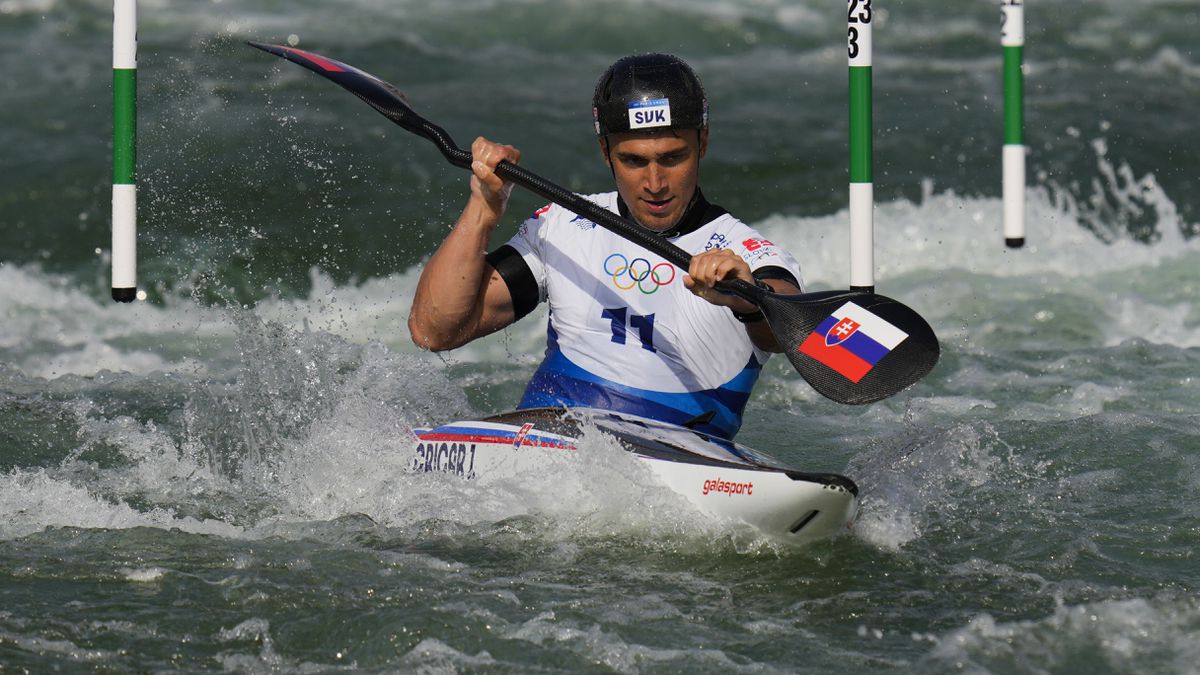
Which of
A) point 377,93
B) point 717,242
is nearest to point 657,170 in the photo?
point 717,242

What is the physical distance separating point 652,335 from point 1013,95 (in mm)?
3012

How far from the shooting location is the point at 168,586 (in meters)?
4.04

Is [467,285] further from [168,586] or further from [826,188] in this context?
[826,188]

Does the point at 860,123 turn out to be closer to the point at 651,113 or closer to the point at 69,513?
the point at 651,113

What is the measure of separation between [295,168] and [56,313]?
8.24ft

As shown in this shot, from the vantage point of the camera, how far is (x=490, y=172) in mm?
4625

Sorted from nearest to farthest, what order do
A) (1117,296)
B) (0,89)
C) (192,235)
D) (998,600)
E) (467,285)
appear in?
1. (998,600)
2. (467,285)
3. (1117,296)
4. (192,235)
5. (0,89)

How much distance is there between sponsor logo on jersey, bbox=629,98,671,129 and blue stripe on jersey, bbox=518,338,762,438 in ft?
2.52

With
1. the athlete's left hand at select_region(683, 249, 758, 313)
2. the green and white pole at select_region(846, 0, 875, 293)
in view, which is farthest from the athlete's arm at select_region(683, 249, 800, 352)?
the green and white pole at select_region(846, 0, 875, 293)

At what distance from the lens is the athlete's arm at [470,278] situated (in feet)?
15.3

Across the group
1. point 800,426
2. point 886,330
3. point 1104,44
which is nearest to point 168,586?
point 886,330

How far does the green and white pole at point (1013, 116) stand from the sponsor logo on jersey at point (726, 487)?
3301 millimetres

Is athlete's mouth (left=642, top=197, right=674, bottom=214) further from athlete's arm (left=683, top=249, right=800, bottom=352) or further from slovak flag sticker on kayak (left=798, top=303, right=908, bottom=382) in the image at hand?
slovak flag sticker on kayak (left=798, top=303, right=908, bottom=382)

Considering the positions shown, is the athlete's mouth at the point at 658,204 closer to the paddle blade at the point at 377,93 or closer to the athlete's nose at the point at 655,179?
the athlete's nose at the point at 655,179
